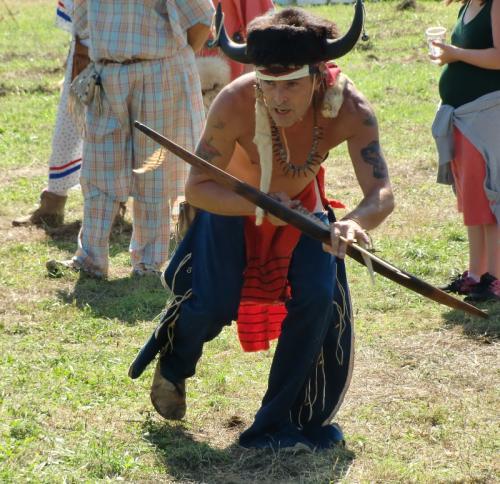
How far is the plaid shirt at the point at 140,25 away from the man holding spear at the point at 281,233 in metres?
2.12

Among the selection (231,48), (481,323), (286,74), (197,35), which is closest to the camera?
(286,74)

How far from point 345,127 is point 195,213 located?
0.72 metres

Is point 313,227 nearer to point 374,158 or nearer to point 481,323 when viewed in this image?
point 374,158

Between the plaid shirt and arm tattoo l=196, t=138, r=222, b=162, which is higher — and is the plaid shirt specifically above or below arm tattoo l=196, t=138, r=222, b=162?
above

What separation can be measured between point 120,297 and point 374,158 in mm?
2503

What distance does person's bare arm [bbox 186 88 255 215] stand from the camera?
402 cm

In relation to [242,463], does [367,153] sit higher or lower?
higher

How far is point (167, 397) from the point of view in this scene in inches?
172

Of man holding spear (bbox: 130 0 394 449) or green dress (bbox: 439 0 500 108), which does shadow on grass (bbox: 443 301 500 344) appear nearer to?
green dress (bbox: 439 0 500 108)

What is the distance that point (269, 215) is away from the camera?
3.96 metres

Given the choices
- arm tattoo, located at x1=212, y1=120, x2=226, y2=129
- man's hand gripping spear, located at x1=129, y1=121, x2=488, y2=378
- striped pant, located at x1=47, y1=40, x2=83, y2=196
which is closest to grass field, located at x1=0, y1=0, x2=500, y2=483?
striped pant, located at x1=47, y1=40, x2=83, y2=196

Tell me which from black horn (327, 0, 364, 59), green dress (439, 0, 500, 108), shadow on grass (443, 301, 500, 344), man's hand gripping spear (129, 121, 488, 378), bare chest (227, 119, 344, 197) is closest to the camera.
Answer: man's hand gripping spear (129, 121, 488, 378)

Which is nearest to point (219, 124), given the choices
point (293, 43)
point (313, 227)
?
point (293, 43)

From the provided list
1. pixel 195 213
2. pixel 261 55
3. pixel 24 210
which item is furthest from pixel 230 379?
pixel 24 210
